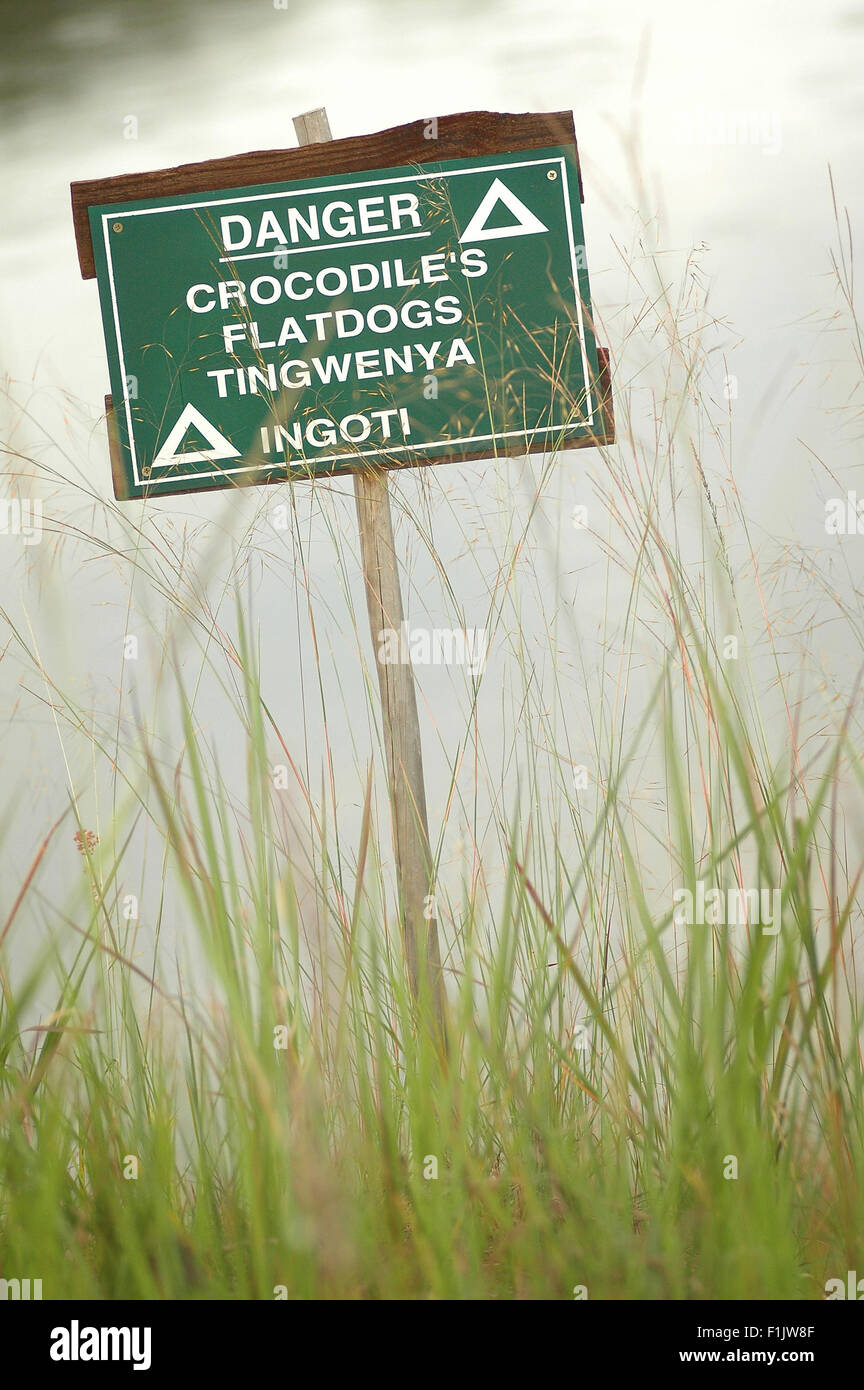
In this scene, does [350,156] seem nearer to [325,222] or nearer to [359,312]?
[325,222]

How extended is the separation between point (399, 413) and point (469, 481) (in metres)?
0.20

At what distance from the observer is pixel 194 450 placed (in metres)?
1.48

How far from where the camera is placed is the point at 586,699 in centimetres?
152

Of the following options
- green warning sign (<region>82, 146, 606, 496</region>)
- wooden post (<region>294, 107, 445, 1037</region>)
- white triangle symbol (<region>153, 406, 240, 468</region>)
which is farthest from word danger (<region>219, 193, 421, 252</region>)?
white triangle symbol (<region>153, 406, 240, 468</region>)

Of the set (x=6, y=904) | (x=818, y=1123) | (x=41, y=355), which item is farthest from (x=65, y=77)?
(x=818, y=1123)

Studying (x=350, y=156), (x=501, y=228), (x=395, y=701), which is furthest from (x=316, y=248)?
(x=395, y=701)

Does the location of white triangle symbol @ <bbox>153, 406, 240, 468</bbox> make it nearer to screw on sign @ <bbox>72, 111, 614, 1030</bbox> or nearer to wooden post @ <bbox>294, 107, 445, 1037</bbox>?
screw on sign @ <bbox>72, 111, 614, 1030</bbox>

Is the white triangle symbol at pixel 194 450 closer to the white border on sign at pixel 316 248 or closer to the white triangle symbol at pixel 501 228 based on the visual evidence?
the white border on sign at pixel 316 248

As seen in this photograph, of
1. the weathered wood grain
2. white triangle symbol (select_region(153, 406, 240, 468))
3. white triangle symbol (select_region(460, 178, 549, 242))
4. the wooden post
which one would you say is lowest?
the wooden post

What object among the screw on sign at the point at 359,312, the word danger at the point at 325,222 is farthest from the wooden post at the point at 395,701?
the word danger at the point at 325,222

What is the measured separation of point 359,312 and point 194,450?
0.32m

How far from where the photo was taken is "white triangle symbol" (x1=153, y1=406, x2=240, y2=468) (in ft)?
4.83

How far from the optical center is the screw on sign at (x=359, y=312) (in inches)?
56.9
